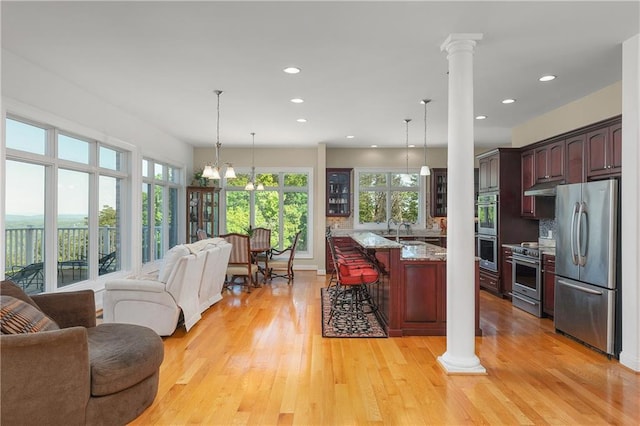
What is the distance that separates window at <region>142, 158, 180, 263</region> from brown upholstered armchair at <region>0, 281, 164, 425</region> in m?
4.89

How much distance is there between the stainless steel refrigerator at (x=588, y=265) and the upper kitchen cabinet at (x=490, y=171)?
79.1 inches

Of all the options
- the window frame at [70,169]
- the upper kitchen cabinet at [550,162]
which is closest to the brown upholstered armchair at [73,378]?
the window frame at [70,169]

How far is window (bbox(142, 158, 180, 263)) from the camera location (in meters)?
7.29

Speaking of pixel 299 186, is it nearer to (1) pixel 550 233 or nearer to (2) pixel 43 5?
(1) pixel 550 233

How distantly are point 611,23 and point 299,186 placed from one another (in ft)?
22.7

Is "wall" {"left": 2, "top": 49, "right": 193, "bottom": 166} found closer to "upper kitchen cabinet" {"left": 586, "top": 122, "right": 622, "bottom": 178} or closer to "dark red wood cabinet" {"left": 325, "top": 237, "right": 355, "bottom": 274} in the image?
"dark red wood cabinet" {"left": 325, "top": 237, "right": 355, "bottom": 274}

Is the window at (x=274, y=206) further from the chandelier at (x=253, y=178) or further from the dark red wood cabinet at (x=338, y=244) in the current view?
the dark red wood cabinet at (x=338, y=244)

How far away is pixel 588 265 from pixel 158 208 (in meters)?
7.11

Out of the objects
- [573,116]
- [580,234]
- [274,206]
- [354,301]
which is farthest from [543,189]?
[274,206]

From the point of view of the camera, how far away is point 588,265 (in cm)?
401

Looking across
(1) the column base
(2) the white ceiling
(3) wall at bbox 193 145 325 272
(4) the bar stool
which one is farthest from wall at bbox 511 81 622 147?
(3) wall at bbox 193 145 325 272

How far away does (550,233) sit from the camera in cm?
604

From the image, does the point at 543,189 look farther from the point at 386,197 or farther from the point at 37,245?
the point at 37,245

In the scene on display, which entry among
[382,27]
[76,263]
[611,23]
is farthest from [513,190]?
[76,263]
